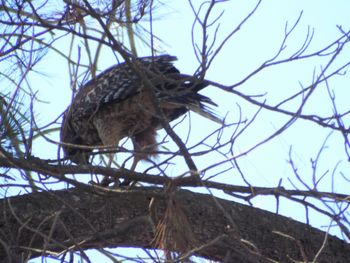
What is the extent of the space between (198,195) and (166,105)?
5.43 feet

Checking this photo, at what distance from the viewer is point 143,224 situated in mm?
3971

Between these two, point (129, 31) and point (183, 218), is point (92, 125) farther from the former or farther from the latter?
point (183, 218)

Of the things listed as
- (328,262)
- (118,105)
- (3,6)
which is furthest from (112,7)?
(118,105)

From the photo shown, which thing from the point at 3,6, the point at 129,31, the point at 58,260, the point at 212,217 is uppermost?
the point at 129,31

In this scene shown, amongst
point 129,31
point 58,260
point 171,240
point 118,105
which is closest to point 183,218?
point 171,240

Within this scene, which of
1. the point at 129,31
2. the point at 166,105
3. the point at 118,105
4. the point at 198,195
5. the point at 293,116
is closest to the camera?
the point at 293,116

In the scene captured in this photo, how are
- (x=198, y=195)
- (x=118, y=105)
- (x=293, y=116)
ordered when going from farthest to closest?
(x=118, y=105)
(x=198, y=195)
(x=293, y=116)

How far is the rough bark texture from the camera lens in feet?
13.0

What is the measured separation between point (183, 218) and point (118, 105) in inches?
136

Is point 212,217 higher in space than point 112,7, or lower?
lower

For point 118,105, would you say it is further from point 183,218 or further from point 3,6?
point 183,218

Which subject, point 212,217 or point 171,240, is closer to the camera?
point 171,240

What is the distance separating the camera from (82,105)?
664cm

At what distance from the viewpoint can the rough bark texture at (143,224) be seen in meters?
3.96
